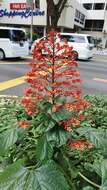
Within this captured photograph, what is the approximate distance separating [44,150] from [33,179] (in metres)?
0.45

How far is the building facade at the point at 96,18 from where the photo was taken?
48.7 meters

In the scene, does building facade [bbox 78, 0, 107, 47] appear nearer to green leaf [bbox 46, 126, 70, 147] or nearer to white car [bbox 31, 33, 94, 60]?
white car [bbox 31, 33, 94, 60]

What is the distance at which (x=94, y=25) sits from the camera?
5156cm

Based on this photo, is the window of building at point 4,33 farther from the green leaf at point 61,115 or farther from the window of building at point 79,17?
the window of building at point 79,17

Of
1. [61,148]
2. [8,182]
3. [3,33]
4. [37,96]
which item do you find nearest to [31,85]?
[37,96]

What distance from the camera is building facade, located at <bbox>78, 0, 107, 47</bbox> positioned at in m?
48.7

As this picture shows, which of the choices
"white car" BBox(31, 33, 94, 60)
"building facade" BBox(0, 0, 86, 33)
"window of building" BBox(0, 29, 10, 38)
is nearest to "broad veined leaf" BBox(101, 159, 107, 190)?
"window of building" BBox(0, 29, 10, 38)

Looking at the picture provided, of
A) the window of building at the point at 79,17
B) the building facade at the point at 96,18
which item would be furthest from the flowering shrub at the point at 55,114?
the building facade at the point at 96,18

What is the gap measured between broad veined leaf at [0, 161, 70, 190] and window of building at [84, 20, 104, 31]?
50626mm

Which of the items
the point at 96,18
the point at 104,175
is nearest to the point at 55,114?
the point at 104,175

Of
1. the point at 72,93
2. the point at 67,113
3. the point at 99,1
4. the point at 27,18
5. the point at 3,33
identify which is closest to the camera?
the point at 67,113

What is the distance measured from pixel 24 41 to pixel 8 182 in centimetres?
1552

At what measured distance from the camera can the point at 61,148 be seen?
2189 millimetres

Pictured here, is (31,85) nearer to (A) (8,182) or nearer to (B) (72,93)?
(B) (72,93)
